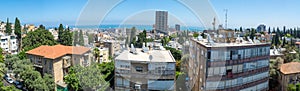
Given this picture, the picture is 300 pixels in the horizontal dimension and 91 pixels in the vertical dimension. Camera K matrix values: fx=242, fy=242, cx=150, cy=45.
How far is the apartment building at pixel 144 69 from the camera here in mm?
1229

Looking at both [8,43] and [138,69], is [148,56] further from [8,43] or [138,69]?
[8,43]

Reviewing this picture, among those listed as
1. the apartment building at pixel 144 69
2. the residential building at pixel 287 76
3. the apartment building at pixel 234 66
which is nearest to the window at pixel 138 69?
the apartment building at pixel 144 69

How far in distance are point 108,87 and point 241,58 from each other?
209 cm

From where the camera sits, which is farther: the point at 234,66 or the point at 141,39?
the point at 234,66

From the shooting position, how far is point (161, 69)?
122cm

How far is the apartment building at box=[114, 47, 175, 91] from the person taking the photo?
48.4 inches

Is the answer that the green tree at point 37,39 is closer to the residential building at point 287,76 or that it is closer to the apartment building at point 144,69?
the residential building at point 287,76

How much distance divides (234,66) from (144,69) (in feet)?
6.75

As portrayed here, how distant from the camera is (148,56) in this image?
1298mm

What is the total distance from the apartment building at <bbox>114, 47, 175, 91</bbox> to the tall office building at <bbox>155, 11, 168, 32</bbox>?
0.51 feet

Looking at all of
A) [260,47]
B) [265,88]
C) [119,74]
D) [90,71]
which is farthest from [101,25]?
[265,88]

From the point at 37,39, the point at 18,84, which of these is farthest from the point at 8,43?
the point at 18,84

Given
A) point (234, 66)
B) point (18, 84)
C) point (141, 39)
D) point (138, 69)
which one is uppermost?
point (141, 39)

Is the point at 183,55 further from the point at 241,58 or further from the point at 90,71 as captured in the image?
the point at 241,58
